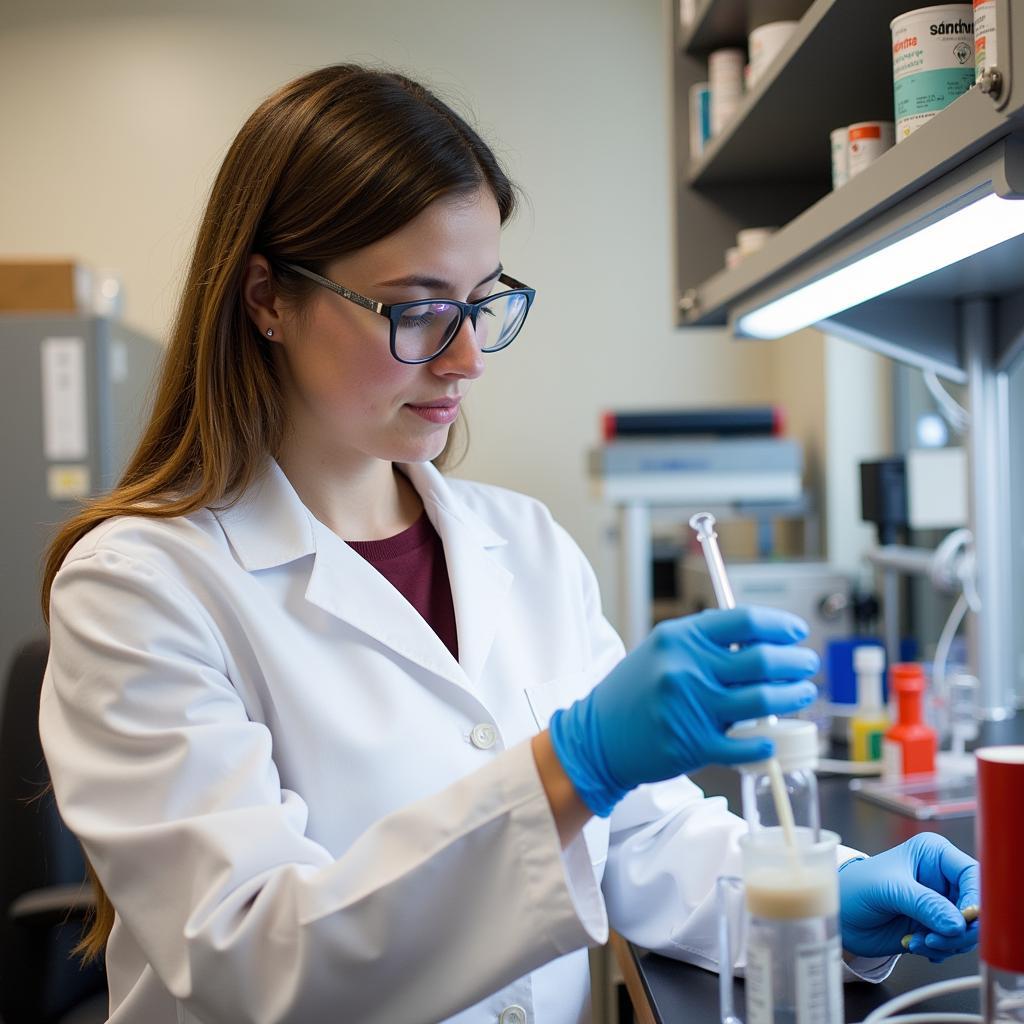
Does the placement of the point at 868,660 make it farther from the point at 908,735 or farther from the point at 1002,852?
the point at 1002,852

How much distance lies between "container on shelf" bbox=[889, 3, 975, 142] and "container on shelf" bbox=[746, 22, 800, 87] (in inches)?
17.3

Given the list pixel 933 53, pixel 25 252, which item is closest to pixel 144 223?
pixel 25 252

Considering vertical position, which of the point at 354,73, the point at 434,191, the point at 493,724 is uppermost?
the point at 354,73

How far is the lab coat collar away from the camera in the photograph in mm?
1076

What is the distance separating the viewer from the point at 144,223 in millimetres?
3564

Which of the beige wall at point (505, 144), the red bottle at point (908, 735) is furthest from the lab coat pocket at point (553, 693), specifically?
the beige wall at point (505, 144)

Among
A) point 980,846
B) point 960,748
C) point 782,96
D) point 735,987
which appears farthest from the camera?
A: point 960,748

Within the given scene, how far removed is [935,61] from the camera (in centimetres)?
99

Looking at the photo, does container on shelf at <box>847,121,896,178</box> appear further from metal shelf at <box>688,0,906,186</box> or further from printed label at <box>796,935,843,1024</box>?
printed label at <box>796,935,843,1024</box>

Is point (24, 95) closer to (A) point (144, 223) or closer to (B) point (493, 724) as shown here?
(A) point (144, 223)

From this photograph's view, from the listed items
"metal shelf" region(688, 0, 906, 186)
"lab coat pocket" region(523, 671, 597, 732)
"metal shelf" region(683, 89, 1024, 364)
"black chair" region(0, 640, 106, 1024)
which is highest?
"metal shelf" region(688, 0, 906, 186)

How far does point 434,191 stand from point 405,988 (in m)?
→ 0.71

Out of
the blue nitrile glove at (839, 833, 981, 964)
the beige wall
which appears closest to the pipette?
the blue nitrile glove at (839, 833, 981, 964)

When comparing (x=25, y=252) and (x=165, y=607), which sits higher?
(x=25, y=252)
